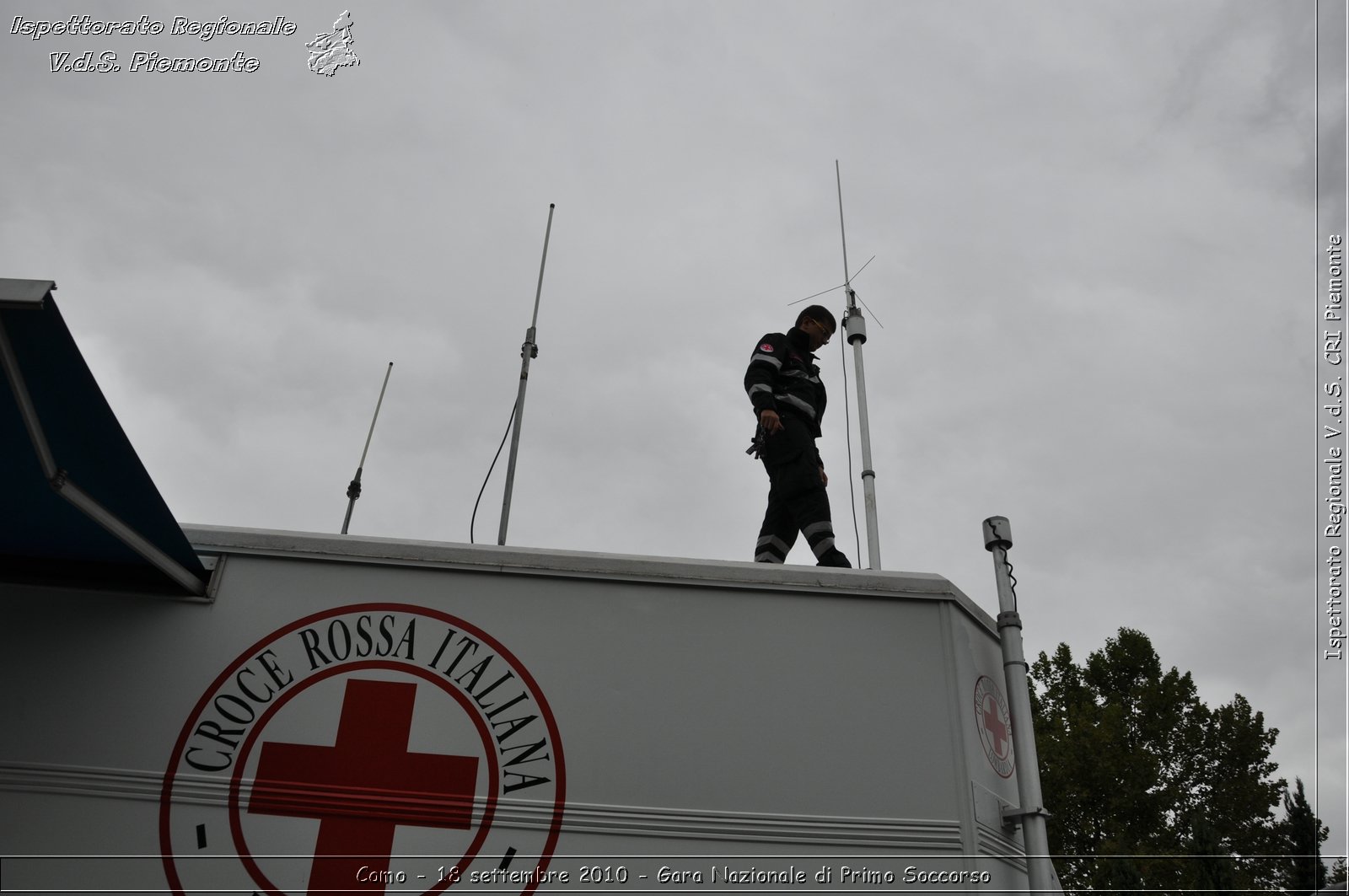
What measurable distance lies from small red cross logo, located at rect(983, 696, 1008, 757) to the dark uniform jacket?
1.60 m

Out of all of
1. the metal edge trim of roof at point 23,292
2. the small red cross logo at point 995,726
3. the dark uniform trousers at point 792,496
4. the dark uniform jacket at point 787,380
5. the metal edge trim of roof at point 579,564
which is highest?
the dark uniform jacket at point 787,380

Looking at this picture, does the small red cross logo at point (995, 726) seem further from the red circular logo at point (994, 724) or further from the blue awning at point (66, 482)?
the blue awning at point (66, 482)

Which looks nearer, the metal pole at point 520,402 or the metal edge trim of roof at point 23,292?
the metal edge trim of roof at point 23,292

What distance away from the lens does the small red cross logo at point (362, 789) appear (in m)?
2.65

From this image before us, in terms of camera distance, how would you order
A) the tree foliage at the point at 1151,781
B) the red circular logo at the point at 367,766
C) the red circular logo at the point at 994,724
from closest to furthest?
the red circular logo at the point at 367,766
the red circular logo at the point at 994,724
the tree foliage at the point at 1151,781

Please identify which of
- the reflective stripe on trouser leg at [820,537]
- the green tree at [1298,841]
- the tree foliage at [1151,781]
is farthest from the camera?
the tree foliage at [1151,781]

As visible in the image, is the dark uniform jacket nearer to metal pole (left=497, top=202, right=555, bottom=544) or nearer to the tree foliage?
metal pole (left=497, top=202, right=555, bottom=544)

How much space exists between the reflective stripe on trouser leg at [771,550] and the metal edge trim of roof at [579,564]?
3.78ft

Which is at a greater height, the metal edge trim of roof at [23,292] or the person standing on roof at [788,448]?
the person standing on roof at [788,448]

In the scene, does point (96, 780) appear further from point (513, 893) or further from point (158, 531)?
point (513, 893)

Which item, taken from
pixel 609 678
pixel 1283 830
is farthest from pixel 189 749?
pixel 1283 830

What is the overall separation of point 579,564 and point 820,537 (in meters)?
1.29

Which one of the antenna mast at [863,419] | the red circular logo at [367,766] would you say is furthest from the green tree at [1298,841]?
the red circular logo at [367,766]

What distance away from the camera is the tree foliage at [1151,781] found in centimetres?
1455
